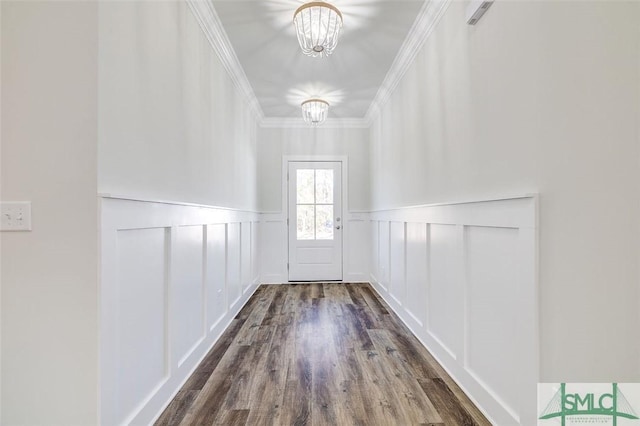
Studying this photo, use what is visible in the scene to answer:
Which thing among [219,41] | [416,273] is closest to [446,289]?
[416,273]

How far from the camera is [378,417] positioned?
1555mm

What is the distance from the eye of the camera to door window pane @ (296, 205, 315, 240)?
188 inches

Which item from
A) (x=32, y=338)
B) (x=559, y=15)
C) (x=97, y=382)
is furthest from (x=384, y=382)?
(x=559, y=15)

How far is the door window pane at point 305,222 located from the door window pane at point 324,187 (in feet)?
0.71

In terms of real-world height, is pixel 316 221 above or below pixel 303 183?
below

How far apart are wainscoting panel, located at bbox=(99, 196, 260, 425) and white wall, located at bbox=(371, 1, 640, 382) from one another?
65.9 inches

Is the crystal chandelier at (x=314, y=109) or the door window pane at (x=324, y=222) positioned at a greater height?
the crystal chandelier at (x=314, y=109)

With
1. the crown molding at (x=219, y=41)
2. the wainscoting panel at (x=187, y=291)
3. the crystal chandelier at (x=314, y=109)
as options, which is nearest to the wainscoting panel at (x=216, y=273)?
the wainscoting panel at (x=187, y=291)

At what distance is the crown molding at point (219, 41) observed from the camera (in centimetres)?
213

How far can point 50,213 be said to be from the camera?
1184 millimetres

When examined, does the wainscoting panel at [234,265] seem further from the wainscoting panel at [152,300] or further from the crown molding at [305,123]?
the crown molding at [305,123]

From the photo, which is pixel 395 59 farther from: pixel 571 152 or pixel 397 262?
pixel 571 152

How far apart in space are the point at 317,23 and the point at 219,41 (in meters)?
0.96

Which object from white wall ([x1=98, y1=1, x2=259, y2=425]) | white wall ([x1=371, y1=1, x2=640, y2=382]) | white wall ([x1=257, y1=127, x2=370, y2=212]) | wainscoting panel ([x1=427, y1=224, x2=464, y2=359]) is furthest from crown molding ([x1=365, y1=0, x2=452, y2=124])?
white wall ([x1=98, y1=1, x2=259, y2=425])
